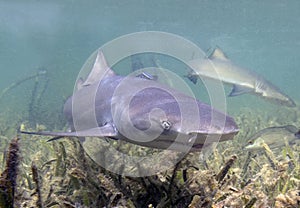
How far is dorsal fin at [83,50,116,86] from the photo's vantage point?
15.3 feet

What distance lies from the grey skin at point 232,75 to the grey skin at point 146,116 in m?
4.56

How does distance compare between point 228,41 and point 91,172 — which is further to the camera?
point 228,41

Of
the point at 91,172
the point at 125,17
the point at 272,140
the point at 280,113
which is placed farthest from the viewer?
the point at 125,17

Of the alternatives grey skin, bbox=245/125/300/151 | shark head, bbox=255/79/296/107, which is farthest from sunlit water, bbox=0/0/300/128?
grey skin, bbox=245/125/300/151

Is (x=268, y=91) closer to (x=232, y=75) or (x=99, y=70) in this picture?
(x=232, y=75)

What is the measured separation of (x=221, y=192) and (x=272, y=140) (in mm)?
3318

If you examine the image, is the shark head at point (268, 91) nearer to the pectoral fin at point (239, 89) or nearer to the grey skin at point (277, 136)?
the pectoral fin at point (239, 89)

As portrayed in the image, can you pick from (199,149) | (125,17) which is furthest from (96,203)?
(125,17)

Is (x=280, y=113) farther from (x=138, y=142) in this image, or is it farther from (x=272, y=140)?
(x=138, y=142)

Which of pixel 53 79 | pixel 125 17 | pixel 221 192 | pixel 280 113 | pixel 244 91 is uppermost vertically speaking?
pixel 125 17

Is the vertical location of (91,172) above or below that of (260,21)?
below

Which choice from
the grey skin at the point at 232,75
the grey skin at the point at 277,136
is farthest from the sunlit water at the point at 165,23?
the grey skin at the point at 277,136

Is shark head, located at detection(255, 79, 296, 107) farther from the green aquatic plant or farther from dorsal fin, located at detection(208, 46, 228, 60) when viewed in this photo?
the green aquatic plant

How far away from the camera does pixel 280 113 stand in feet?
47.9
